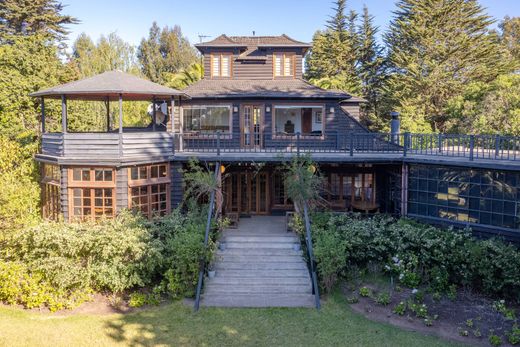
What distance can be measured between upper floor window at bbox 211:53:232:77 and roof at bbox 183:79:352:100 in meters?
0.47

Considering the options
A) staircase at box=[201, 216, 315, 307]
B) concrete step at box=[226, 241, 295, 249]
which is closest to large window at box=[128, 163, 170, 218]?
staircase at box=[201, 216, 315, 307]

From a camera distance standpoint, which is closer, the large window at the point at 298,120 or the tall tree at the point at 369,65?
the large window at the point at 298,120

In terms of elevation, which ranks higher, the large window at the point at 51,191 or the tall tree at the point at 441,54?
the tall tree at the point at 441,54

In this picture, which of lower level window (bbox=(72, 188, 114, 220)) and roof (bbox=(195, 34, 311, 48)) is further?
roof (bbox=(195, 34, 311, 48))

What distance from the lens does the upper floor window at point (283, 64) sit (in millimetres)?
19891

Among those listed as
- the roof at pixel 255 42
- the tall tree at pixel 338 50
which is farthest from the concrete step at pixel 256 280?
the tall tree at pixel 338 50

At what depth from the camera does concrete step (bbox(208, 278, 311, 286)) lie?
11.2 metres

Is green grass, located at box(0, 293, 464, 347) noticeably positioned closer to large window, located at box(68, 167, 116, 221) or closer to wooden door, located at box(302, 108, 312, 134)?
large window, located at box(68, 167, 116, 221)

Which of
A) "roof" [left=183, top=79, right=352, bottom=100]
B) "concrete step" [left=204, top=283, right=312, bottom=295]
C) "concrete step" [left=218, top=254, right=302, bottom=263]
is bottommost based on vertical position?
"concrete step" [left=204, top=283, right=312, bottom=295]

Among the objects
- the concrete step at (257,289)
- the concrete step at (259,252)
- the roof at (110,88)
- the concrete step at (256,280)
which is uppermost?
the roof at (110,88)

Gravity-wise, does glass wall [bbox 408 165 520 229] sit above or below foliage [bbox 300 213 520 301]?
above

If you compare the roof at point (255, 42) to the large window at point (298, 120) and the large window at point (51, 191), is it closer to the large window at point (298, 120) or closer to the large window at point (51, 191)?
the large window at point (298, 120)

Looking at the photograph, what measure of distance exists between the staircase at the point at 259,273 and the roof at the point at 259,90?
628 cm

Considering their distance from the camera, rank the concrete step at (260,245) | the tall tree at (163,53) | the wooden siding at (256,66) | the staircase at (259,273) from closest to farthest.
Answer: the staircase at (259,273) < the concrete step at (260,245) < the wooden siding at (256,66) < the tall tree at (163,53)
